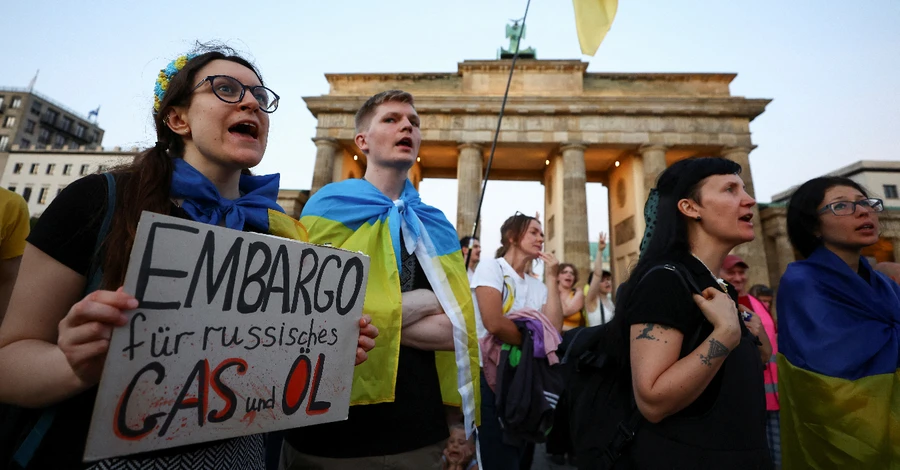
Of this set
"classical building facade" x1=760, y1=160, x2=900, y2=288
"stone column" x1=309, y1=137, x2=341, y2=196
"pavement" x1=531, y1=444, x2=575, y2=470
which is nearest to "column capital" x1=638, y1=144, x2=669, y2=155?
"classical building facade" x1=760, y1=160, x2=900, y2=288

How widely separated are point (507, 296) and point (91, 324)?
3236 millimetres

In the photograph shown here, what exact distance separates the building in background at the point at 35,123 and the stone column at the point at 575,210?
63463 millimetres

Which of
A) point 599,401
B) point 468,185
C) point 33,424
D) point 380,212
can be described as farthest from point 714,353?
point 468,185

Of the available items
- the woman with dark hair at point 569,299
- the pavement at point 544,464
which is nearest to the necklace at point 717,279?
the woman with dark hair at point 569,299

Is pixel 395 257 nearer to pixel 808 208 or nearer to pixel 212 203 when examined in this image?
pixel 212 203

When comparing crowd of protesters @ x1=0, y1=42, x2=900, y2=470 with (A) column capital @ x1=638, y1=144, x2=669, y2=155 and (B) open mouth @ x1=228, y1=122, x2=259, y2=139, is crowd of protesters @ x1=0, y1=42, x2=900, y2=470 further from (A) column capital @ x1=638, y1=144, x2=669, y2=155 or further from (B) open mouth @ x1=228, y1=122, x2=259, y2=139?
(A) column capital @ x1=638, y1=144, x2=669, y2=155

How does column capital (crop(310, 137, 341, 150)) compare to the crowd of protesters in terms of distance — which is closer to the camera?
the crowd of protesters

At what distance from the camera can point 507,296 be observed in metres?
3.76

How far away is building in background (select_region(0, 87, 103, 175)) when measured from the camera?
5088 centimetres

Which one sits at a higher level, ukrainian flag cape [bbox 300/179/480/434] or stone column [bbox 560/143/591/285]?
stone column [bbox 560/143/591/285]

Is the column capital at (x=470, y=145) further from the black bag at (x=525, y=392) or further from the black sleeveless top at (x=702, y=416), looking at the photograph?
the black sleeveless top at (x=702, y=416)

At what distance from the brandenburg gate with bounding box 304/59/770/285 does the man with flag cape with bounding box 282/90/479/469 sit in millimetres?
17596

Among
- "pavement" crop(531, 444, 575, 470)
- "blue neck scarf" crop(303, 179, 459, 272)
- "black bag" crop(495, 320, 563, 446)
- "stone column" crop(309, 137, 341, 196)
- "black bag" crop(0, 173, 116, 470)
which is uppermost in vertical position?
"stone column" crop(309, 137, 341, 196)

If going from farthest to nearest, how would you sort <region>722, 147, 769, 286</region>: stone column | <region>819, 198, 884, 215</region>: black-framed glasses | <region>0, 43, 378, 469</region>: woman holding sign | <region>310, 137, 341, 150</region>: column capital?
1. <region>310, 137, 341, 150</region>: column capital
2. <region>722, 147, 769, 286</region>: stone column
3. <region>819, 198, 884, 215</region>: black-framed glasses
4. <region>0, 43, 378, 469</region>: woman holding sign
